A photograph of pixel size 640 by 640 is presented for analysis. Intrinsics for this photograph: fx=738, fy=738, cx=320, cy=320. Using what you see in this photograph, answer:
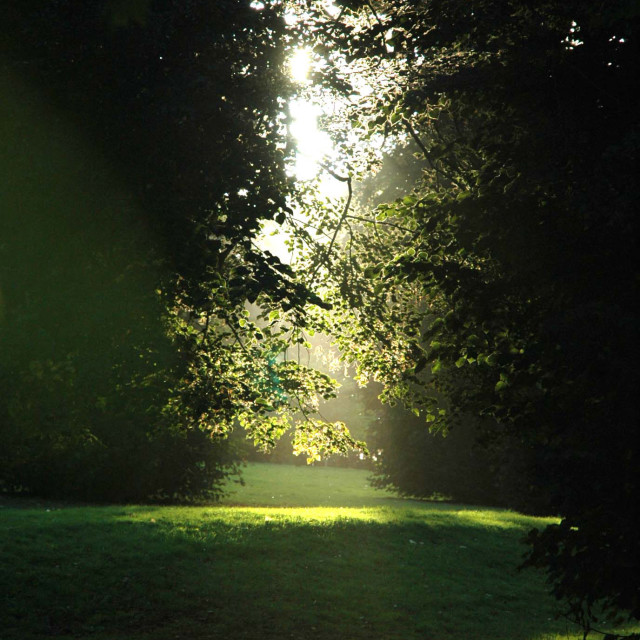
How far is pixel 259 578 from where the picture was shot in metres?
12.3

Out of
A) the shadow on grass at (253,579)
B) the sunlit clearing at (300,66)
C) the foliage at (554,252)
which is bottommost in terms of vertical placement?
the shadow on grass at (253,579)

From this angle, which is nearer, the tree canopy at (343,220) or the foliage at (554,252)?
the foliage at (554,252)

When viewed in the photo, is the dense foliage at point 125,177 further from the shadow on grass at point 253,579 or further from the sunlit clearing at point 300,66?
the shadow on grass at point 253,579

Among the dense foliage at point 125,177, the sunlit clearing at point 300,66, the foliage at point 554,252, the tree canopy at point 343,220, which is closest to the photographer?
the foliage at point 554,252

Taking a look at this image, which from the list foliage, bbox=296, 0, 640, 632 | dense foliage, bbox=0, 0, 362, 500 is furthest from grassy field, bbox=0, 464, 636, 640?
foliage, bbox=296, 0, 640, 632

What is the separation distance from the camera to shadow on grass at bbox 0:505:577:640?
10.4 meters

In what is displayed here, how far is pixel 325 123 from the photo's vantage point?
9.77 m

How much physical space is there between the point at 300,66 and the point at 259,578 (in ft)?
26.6

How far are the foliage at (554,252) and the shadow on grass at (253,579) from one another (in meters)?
5.05

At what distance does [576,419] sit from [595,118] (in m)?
2.46

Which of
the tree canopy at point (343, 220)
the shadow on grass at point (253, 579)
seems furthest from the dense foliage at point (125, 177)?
the shadow on grass at point (253, 579)

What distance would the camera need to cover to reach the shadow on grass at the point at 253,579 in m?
10.4

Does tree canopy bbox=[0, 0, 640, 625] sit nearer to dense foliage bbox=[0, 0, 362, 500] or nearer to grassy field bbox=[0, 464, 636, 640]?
dense foliage bbox=[0, 0, 362, 500]

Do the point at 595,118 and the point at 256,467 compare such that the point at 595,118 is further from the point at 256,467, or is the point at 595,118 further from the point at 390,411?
the point at 256,467
